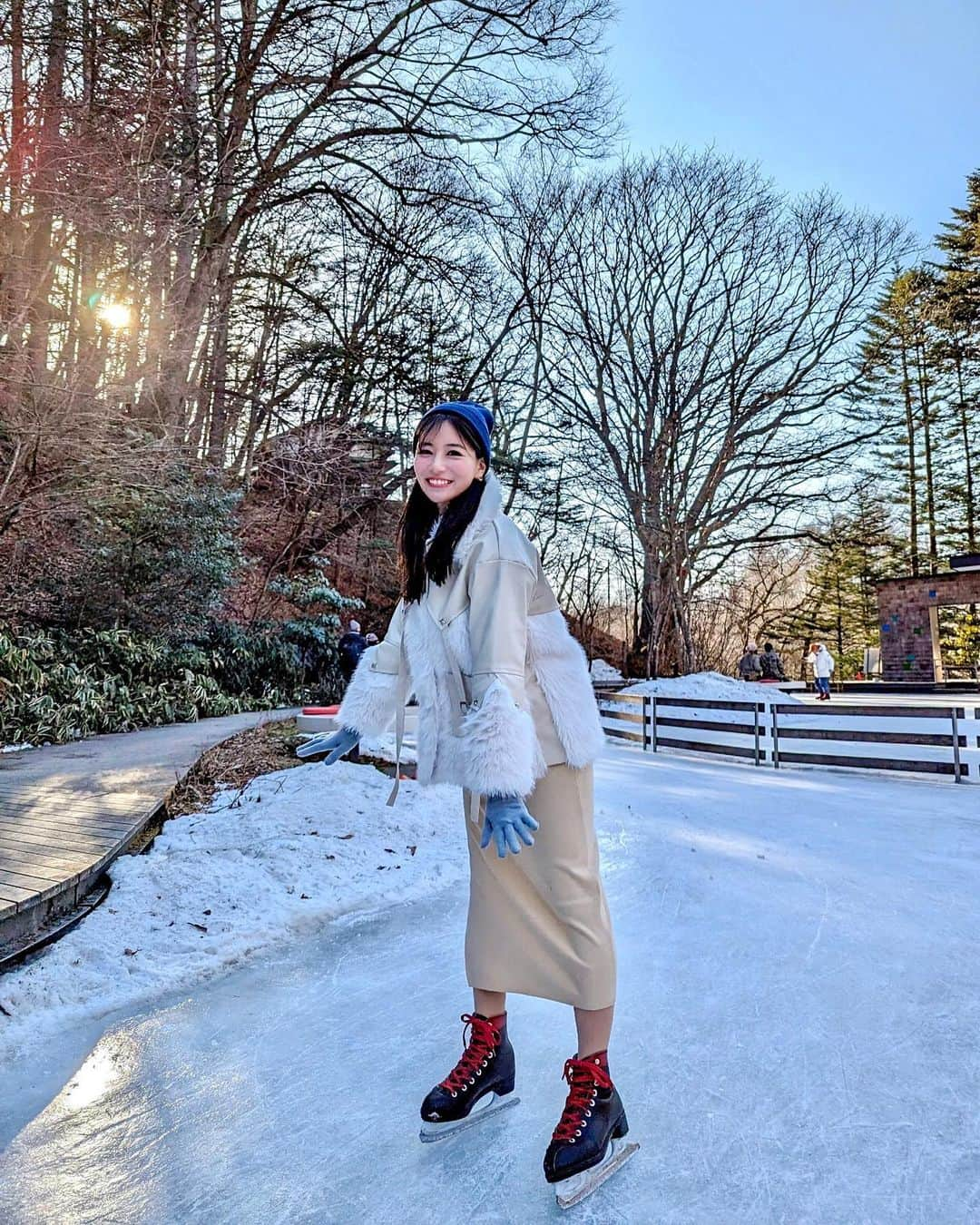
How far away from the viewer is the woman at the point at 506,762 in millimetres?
1542

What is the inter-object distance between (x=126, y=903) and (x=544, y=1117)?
2.17 metres

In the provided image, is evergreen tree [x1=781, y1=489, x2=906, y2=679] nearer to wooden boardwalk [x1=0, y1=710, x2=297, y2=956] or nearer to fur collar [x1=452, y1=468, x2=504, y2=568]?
wooden boardwalk [x1=0, y1=710, x2=297, y2=956]

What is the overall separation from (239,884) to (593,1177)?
2340 millimetres

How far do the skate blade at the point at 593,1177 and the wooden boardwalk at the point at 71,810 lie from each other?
2.18 metres

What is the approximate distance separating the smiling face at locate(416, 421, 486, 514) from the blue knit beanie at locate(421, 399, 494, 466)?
0.14 ft

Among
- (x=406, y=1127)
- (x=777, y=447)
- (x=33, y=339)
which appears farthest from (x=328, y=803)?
(x=777, y=447)

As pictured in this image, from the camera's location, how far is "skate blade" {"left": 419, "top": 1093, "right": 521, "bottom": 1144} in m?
1.71

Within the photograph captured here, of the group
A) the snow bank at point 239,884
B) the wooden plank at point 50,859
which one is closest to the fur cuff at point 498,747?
the snow bank at point 239,884

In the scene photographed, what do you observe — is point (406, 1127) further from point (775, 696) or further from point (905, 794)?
point (775, 696)

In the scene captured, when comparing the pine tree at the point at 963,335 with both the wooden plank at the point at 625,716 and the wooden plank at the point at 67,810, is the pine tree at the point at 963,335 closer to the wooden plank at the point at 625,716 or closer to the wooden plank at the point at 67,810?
the wooden plank at the point at 625,716

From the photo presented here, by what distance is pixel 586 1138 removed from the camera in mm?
1554

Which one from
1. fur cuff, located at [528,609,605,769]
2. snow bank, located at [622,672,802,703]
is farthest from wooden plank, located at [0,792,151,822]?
snow bank, located at [622,672,802,703]

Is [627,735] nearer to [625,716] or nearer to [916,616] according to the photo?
[625,716]

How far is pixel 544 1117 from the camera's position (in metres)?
1.80
